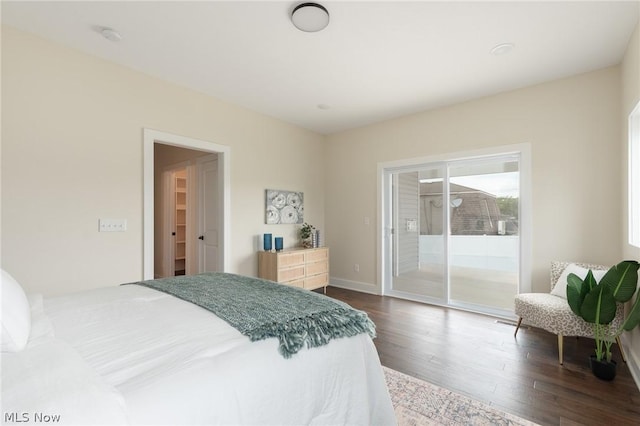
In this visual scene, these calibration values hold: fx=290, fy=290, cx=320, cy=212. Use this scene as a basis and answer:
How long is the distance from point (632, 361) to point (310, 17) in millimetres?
3536

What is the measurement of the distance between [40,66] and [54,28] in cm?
35

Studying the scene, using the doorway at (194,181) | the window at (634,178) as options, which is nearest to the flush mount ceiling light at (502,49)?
the window at (634,178)

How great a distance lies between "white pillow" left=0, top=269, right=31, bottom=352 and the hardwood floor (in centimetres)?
223

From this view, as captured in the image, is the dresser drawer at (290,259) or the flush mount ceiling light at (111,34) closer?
the flush mount ceiling light at (111,34)

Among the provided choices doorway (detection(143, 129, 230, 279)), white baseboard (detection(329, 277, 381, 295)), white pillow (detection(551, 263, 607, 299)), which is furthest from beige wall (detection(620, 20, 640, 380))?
doorway (detection(143, 129, 230, 279))

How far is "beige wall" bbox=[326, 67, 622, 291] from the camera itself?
2.84m

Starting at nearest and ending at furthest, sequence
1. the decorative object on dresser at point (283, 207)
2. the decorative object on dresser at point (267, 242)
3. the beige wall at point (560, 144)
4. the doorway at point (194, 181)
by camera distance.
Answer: the beige wall at point (560, 144) → the doorway at point (194, 181) → the decorative object on dresser at point (267, 242) → the decorative object on dresser at point (283, 207)

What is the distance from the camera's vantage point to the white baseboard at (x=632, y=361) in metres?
2.07

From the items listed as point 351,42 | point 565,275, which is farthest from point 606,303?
point 351,42

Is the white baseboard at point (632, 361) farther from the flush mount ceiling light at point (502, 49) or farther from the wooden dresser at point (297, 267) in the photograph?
the wooden dresser at point (297, 267)

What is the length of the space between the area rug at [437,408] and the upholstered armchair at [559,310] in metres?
1.05

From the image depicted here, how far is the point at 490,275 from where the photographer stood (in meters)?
3.66

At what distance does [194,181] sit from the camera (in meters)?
4.82

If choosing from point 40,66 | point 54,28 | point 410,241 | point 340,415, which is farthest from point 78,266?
point 410,241
